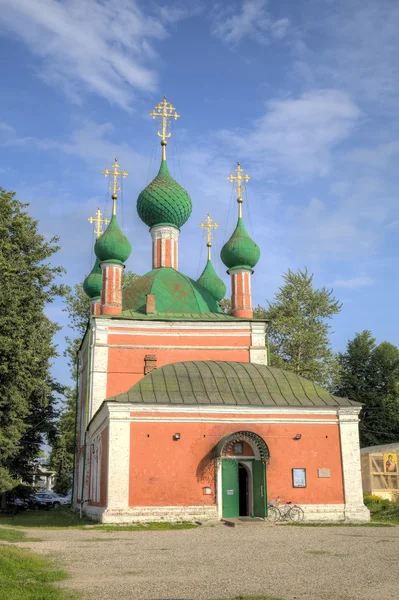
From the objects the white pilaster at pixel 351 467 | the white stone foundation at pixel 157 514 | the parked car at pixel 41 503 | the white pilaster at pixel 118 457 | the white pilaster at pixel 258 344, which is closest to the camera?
the white stone foundation at pixel 157 514

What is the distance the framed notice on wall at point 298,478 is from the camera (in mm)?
16875

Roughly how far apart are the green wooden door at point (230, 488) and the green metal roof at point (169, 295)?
21.9 ft

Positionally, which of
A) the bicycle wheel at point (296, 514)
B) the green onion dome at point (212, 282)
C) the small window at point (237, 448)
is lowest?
the bicycle wheel at point (296, 514)

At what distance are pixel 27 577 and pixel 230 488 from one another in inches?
397

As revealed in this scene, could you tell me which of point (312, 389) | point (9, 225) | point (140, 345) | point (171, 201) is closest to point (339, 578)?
point (312, 389)

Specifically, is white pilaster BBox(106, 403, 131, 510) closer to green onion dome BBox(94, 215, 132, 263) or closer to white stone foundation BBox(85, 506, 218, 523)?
white stone foundation BBox(85, 506, 218, 523)

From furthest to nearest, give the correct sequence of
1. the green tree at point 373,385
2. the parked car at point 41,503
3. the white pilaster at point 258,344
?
the green tree at point 373,385, the parked car at point 41,503, the white pilaster at point 258,344

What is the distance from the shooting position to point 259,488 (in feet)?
55.1

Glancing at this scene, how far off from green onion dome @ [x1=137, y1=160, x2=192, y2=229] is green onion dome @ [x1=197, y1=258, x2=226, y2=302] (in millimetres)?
4455

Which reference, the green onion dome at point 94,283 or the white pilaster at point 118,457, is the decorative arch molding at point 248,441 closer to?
the white pilaster at point 118,457

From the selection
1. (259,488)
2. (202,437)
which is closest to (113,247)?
(202,437)

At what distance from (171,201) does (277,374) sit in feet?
31.0

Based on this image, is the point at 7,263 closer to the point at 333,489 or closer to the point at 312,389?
the point at 312,389

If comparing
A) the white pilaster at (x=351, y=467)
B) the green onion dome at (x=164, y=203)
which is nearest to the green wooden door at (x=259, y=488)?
the white pilaster at (x=351, y=467)
